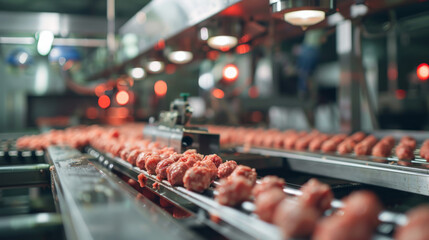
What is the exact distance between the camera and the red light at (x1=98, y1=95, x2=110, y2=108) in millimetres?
15773

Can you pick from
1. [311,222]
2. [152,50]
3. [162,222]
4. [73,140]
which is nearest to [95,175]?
[162,222]

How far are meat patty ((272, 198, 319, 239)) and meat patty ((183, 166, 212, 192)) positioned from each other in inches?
26.8

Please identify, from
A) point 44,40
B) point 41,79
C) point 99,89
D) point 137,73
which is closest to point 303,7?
point 137,73

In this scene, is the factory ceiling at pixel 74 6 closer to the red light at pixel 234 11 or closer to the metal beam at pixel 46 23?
the metal beam at pixel 46 23

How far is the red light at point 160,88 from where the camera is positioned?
17.2 meters

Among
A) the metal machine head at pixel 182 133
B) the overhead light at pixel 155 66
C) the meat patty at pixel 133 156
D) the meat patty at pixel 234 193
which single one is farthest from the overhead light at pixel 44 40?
the meat patty at pixel 234 193

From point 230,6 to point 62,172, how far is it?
5.28 feet

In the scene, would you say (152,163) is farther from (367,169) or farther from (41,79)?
(41,79)

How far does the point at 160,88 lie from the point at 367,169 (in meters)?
15.4

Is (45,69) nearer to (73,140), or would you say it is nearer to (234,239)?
(73,140)

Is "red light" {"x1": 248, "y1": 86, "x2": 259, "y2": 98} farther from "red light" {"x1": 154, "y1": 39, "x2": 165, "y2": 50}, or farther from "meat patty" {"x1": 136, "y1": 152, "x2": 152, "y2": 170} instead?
"meat patty" {"x1": 136, "y1": 152, "x2": 152, "y2": 170}

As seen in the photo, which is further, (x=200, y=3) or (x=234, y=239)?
(x=200, y=3)

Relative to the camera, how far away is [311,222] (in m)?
1.05

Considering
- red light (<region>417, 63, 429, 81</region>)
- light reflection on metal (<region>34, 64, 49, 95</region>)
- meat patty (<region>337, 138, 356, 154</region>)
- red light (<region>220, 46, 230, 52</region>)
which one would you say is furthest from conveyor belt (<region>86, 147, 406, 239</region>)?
light reflection on metal (<region>34, 64, 49, 95</region>)
